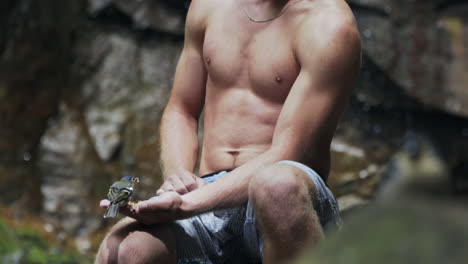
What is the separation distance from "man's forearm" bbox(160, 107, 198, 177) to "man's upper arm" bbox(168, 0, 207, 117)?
4cm

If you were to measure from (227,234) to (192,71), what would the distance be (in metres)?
0.69

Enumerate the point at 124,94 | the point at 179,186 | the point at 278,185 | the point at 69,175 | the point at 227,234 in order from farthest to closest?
the point at 124,94 → the point at 69,175 → the point at 227,234 → the point at 179,186 → the point at 278,185

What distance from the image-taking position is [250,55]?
2666mm

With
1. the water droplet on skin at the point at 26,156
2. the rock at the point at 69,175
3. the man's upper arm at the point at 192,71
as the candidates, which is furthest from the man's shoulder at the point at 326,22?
the water droplet on skin at the point at 26,156

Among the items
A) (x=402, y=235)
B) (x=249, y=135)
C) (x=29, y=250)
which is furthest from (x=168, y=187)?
(x=29, y=250)

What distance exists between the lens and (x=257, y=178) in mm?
2150

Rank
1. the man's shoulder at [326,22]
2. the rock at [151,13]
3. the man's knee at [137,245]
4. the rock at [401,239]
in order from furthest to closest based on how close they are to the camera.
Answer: the rock at [151,13] < the man's shoulder at [326,22] < the man's knee at [137,245] < the rock at [401,239]

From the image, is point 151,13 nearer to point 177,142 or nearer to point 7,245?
point 7,245

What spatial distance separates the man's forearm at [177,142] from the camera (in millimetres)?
2668

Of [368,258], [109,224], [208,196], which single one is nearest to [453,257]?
[368,258]

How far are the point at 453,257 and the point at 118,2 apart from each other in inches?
220

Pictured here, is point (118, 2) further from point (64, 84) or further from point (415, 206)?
point (415, 206)

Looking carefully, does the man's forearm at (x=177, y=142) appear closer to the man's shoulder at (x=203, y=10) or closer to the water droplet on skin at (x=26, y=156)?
the man's shoulder at (x=203, y=10)

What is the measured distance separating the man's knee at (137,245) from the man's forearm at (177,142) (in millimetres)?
369
